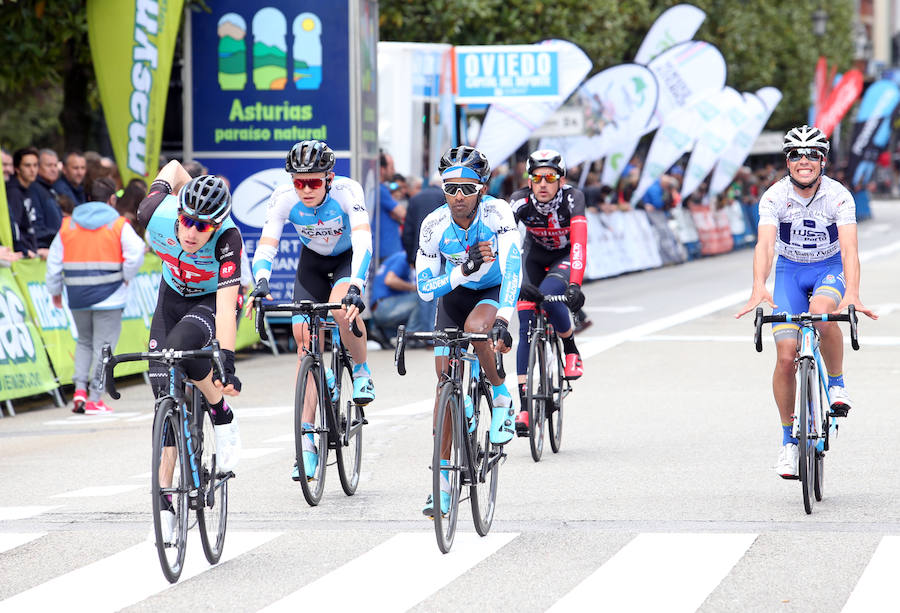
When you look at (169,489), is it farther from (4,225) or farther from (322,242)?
(4,225)

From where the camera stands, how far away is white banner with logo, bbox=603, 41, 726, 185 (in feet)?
104

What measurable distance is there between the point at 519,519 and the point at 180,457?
2.11 metres

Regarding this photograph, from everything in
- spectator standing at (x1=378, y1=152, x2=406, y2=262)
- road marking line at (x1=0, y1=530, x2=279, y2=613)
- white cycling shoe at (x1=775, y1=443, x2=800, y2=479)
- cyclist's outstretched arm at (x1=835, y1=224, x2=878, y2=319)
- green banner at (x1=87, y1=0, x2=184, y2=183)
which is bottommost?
road marking line at (x1=0, y1=530, x2=279, y2=613)

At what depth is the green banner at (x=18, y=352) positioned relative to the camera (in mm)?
13664

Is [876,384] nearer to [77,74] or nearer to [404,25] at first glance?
[77,74]

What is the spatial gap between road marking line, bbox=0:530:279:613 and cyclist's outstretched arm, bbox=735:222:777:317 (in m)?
2.81

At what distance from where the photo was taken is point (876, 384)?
14.5m

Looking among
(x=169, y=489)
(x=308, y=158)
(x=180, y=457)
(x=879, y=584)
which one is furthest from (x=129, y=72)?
(x=879, y=584)

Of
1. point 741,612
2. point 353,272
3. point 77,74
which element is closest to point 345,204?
point 353,272

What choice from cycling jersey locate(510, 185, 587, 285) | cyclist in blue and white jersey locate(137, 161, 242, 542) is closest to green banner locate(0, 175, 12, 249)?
cycling jersey locate(510, 185, 587, 285)

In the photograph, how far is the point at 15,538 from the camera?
821 cm

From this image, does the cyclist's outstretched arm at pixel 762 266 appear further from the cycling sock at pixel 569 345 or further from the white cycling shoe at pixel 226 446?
the white cycling shoe at pixel 226 446

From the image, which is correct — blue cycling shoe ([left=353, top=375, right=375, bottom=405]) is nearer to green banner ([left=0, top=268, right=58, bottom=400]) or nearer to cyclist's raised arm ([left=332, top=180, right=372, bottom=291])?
cyclist's raised arm ([left=332, top=180, right=372, bottom=291])

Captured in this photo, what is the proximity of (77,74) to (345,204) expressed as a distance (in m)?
14.2
